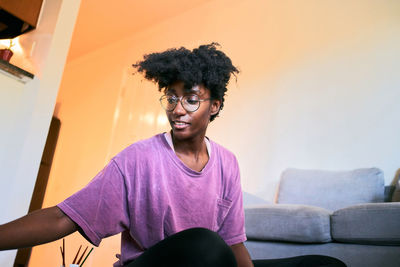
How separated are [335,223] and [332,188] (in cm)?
57

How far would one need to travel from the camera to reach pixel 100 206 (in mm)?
767

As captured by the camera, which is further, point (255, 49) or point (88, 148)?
point (88, 148)

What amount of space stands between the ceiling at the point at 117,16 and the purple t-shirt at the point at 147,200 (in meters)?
3.17

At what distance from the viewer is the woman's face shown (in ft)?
3.11

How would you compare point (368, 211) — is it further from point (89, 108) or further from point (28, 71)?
point (89, 108)

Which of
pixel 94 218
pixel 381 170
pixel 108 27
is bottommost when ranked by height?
pixel 94 218

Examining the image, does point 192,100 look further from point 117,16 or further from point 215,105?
point 117,16

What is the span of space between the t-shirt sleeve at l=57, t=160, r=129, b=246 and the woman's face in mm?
217

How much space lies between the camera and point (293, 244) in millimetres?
1749

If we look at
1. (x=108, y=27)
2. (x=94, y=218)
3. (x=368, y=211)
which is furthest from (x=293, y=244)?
(x=108, y=27)

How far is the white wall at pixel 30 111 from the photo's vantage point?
67.9 inches

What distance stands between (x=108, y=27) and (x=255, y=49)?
206 cm

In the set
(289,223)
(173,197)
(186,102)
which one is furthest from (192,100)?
(289,223)

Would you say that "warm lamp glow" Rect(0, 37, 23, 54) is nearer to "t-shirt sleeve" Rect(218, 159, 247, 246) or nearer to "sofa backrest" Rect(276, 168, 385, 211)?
"t-shirt sleeve" Rect(218, 159, 247, 246)
